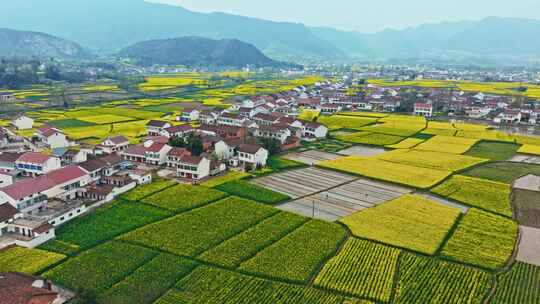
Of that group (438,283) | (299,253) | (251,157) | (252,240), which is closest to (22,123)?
(251,157)

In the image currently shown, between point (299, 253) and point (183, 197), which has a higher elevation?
point (183, 197)

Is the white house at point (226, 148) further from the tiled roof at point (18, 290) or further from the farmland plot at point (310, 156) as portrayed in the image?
the tiled roof at point (18, 290)

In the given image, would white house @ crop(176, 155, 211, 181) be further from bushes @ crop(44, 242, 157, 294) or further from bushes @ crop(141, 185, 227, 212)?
bushes @ crop(44, 242, 157, 294)

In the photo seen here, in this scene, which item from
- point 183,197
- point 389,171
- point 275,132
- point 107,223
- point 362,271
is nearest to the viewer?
point 362,271

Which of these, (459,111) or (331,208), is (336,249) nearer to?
(331,208)

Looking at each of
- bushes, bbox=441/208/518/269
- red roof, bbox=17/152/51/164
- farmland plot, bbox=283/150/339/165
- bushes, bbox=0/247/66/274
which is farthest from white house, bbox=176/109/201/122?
bushes, bbox=441/208/518/269

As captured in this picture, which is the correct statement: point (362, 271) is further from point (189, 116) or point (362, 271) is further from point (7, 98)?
point (7, 98)
